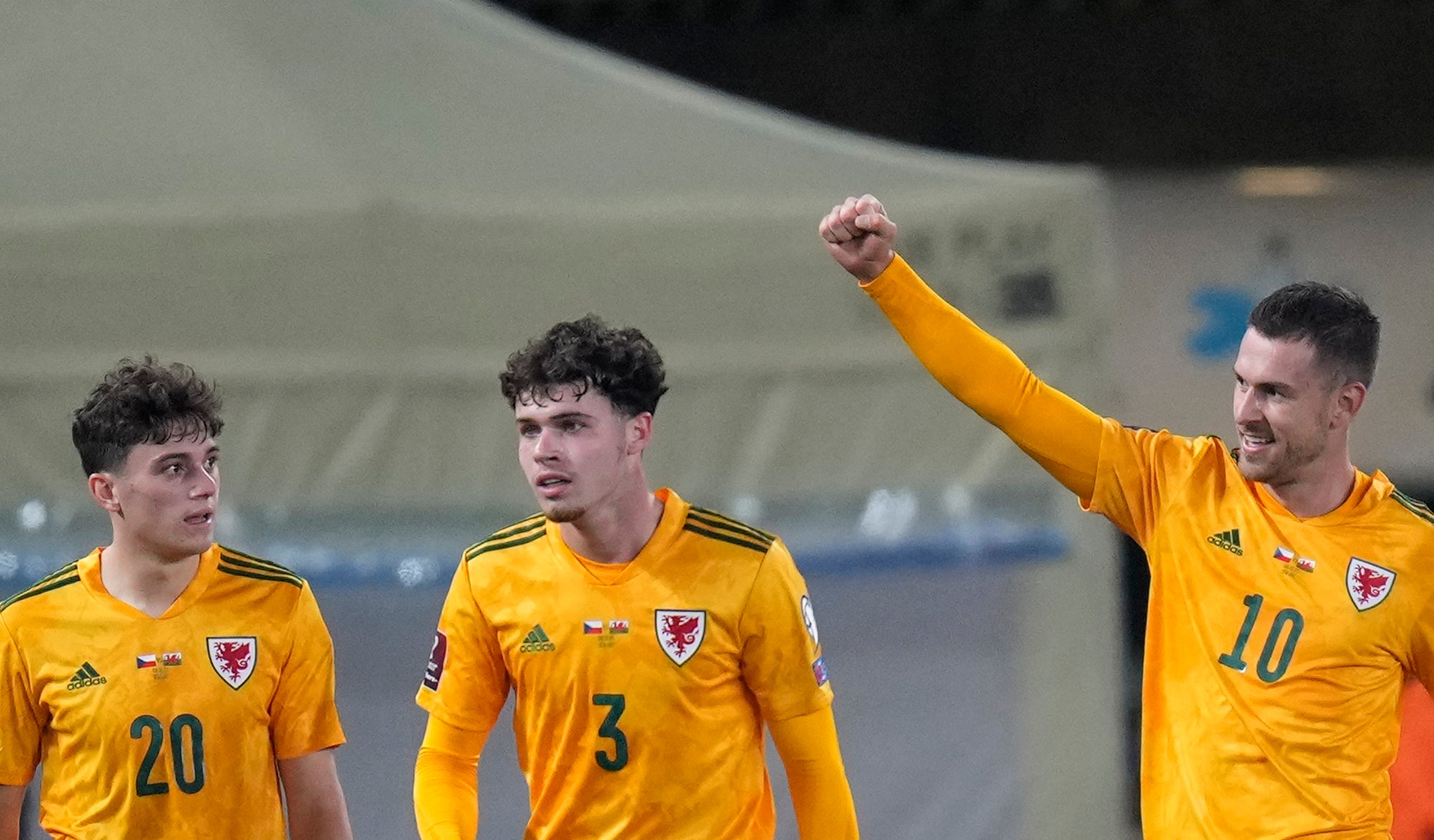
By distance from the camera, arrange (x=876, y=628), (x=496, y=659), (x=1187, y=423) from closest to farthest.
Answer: (x=496, y=659) < (x=876, y=628) < (x=1187, y=423)

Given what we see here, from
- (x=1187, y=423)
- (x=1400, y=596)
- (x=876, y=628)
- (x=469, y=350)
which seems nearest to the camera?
(x=1400, y=596)

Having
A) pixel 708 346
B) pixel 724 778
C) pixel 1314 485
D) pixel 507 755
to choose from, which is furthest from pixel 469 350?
pixel 1314 485

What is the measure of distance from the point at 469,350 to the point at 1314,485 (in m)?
2.91

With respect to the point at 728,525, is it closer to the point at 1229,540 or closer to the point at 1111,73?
the point at 1229,540

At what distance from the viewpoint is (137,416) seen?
4.21 metres

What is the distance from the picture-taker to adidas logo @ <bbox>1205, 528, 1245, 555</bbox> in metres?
4.06

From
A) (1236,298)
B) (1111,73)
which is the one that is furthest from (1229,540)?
(1111,73)

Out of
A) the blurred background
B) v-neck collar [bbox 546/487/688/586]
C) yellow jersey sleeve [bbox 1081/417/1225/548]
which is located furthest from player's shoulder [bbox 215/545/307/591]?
yellow jersey sleeve [bbox 1081/417/1225/548]

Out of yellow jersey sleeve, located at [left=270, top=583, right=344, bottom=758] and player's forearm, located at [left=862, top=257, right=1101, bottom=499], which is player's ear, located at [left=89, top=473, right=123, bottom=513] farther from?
player's forearm, located at [left=862, top=257, right=1101, bottom=499]

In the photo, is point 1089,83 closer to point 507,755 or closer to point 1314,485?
point 507,755

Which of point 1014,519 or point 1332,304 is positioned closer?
point 1332,304

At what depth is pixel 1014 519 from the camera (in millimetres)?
6410

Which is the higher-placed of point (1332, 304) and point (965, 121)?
point (965, 121)

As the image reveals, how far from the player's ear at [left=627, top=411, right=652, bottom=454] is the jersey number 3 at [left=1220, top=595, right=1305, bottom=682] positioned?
1.30 metres
